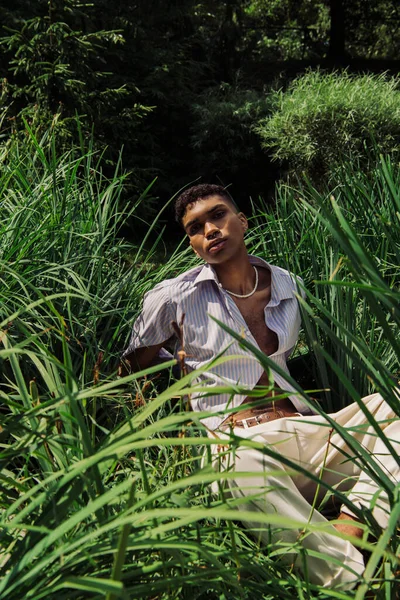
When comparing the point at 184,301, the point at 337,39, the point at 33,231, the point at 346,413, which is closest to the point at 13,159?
the point at 33,231

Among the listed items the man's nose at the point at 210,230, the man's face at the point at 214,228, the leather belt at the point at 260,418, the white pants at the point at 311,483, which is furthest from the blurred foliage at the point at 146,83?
the white pants at the point at 311,483

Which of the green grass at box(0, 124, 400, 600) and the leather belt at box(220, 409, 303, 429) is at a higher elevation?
the green grass at box(0, 124, 400, 600)

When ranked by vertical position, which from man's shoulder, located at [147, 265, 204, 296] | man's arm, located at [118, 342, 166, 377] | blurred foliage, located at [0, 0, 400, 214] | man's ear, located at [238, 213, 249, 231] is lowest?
Result: man's arm, located at [118, 342, 166, 377]

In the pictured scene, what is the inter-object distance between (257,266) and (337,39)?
1816 cm

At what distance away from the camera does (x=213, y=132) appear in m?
10.2

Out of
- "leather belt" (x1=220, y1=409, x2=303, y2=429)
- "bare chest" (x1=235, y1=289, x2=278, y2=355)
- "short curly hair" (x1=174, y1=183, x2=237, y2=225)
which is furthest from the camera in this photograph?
"short curly hair" (x1=174, y1=183, x2=237, y2=225)

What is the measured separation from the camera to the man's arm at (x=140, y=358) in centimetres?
285

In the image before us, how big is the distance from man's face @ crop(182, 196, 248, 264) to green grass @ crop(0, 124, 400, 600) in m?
0.40

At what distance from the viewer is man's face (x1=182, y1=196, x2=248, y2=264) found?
285 centimetres

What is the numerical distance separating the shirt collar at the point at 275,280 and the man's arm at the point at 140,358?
1.03ft

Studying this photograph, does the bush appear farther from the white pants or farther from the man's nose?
the white pants

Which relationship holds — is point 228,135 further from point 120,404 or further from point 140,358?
point 120,404

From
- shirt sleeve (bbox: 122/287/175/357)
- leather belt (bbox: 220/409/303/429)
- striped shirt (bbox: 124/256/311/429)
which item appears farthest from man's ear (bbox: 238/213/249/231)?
leather belt (bbox: 220/409/303/429)

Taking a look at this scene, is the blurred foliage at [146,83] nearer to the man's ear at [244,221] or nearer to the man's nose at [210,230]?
A: the man's ear at [244,221]
